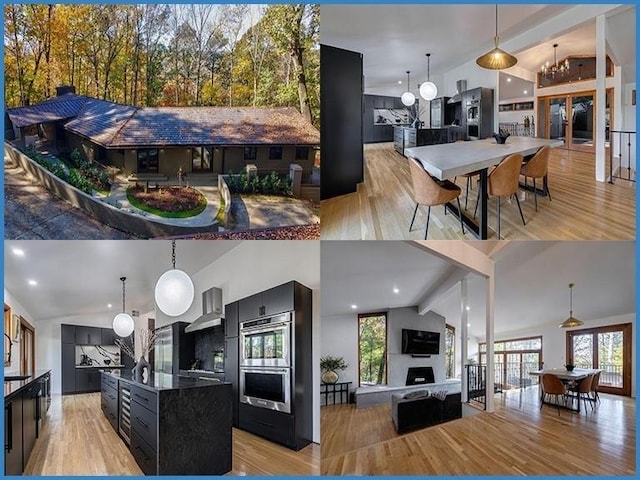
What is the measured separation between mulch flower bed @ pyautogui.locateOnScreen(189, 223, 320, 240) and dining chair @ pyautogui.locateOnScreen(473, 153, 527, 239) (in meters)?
1.20

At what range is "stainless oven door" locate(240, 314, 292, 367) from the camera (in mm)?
3129

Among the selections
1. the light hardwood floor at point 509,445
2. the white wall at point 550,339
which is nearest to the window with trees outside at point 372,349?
the light hardwood floor at point 509,445

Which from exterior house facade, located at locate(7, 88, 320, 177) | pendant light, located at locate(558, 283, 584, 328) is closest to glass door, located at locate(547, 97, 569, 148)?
pendant light, located at locate(558, 283, 584, 328)

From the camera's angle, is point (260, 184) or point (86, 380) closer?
point (260, 184)

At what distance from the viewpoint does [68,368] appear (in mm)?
3965

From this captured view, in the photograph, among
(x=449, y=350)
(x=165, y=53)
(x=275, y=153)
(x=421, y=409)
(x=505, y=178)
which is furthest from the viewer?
(x=421, y=409)

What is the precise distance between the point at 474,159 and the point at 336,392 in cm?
225

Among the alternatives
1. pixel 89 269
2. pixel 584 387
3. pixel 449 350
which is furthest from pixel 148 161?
pixel 449 350

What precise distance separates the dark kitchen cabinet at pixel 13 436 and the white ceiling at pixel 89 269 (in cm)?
77

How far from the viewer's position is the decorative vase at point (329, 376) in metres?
3.37

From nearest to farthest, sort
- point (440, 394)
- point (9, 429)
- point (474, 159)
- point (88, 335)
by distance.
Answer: point (9, 429), point (474, 159), point (88, 335), point (440, 394)

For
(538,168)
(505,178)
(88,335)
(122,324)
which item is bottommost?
(88,335)

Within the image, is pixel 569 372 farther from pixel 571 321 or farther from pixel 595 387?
pixel 571 321

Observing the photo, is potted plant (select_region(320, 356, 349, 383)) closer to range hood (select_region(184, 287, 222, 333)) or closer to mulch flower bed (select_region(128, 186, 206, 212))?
range hood (select_region(184, 287, 222, 333))
